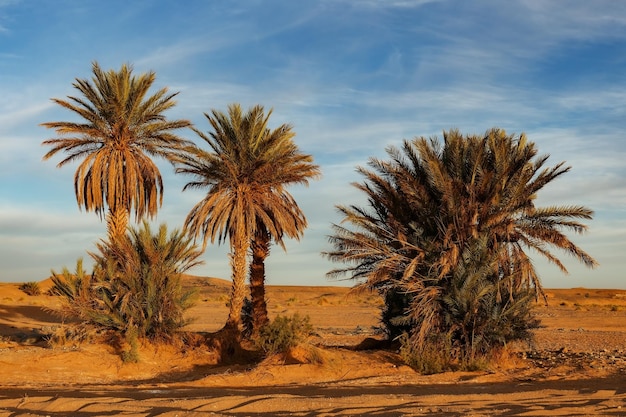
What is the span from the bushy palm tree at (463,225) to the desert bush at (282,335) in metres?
2.52

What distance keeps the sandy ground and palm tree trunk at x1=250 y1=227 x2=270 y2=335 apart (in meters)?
2.62

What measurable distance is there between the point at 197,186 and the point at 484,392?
561 inches

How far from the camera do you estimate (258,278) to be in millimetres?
24875

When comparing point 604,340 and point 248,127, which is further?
point 604,340

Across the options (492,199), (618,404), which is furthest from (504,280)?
(618,404)

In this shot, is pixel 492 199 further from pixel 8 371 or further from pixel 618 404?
pixel 8 371

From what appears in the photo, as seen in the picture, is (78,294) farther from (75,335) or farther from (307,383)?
(307,383)

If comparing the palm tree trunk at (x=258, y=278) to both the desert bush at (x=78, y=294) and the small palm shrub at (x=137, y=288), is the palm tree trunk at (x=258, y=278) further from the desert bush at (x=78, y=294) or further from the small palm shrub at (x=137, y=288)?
the desert bush at (x=78, y=294)

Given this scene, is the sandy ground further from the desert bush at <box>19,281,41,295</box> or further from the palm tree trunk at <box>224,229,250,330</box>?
the desert bush at <box>19,281,41,295</box>

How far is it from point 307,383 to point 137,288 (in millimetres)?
7829

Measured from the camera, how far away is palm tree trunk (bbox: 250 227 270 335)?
2483cm

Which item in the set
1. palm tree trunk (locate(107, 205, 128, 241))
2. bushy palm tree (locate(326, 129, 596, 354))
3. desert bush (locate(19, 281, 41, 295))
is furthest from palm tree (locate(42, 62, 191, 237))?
desert bush (locate(19, 281, 41, 295))

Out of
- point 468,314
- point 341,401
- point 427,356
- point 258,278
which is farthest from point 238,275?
point 341,401

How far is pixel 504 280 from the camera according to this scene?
20.0 m
